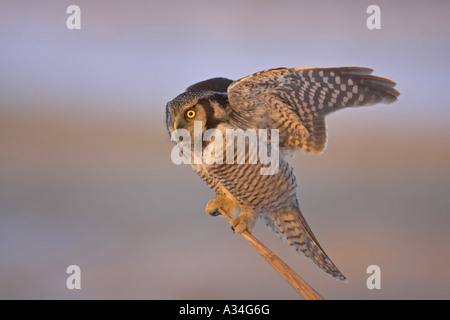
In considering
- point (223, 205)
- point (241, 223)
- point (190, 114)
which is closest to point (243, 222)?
point (241, 223)

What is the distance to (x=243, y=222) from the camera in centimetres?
187

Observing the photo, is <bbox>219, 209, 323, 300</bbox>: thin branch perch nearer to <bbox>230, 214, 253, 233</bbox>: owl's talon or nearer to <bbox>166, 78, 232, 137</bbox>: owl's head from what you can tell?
<bbox>230, 214, 253, 233</bbox>: owl's talon

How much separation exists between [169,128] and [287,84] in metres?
0.47

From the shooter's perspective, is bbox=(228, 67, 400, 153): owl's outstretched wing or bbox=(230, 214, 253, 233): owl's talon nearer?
bbox=(228, 67, 400, 153): owl's outstretched wing

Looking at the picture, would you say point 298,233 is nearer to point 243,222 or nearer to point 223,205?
point 243,222

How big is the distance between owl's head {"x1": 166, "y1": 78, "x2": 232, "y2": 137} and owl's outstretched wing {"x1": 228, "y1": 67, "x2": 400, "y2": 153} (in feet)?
0.18

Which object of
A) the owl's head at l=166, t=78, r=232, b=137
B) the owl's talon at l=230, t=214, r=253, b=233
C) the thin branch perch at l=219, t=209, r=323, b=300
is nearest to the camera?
the thin branch perch at l=219, t=209, r=323, b=300

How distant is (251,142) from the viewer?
1.70 meters

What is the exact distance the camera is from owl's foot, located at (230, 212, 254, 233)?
6.08 feet

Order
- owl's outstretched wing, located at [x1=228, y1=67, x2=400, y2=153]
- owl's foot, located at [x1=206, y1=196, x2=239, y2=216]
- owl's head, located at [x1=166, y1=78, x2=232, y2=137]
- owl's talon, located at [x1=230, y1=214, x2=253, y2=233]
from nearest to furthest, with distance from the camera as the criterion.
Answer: owl's outstretched wing, located at [x1=228, y1=67, x2=400, y2=153] < owl's head, located at [x1=166, y1=78, x2=232, y2=137] < owl's talon, located at [x1=230, y1=214, x2=253, y2=233] < owl's foot, located at [x1=206, y1=196, x2=239, y2=216]

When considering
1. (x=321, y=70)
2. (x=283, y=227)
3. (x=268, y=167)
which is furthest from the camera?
(x=283, y=227)

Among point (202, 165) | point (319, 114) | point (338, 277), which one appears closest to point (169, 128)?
point (202, 165)

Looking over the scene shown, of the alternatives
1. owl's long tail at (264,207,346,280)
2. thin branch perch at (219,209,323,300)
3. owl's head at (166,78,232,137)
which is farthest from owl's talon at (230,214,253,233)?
owl's head at (166,78,232,137)

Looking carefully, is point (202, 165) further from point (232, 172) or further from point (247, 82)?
point (247, 82)
